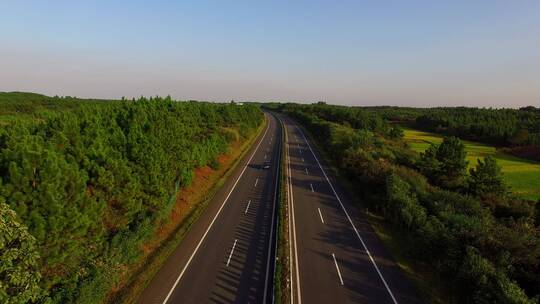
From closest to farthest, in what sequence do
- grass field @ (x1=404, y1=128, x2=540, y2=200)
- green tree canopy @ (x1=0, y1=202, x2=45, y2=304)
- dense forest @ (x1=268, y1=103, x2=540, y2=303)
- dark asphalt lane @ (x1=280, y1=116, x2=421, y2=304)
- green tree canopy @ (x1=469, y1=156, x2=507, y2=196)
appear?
green tree canopy @ (x1=0, y1=202, x2=45, y2=304)
dense forest @ (x1=268, y1=103, x2=540, y2=303)
dark asphalt lane @ (x1=280, y1=116, x2=421, y2=304)
green tree canopy @ (x1=469, y1=156, x2=507, y2=196)
grass field @ (x1=404, y1=128, x2=540, y2=200)

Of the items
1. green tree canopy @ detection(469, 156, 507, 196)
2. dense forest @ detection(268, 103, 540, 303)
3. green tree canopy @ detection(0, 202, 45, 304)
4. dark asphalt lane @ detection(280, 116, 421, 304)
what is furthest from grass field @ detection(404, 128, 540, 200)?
green tree canopy @ detection(0, 202, 45, 304)

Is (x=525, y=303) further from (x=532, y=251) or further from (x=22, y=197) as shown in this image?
(x=22, y=197)

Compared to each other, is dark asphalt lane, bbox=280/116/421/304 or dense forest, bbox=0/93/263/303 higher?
dense forest, bbox=0/93/263/303

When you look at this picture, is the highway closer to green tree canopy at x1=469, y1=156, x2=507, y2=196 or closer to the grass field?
green tree canopy at x1=469, y1=156, x2=507, y2=196

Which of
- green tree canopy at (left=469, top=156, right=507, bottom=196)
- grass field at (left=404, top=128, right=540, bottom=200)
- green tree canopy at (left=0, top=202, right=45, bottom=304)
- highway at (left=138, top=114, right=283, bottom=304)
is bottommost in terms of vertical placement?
highway at (left=138, top=114, right=283, bottom=304)

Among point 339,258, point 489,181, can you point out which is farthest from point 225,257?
point 489,181

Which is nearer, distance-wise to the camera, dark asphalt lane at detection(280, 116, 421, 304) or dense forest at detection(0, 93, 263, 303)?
dense forest at detection(0, 93, 263, 303)

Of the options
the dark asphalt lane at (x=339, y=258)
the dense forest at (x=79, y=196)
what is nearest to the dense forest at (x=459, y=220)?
the dark asphalt lane at (x=339, y=258)

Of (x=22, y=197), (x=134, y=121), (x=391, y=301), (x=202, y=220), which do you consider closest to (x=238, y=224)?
(x=202, y=220)

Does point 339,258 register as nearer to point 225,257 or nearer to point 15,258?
point 225,257
